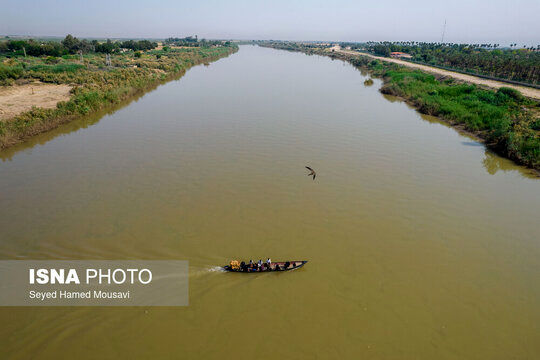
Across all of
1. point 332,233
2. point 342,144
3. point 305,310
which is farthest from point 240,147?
point 305,310

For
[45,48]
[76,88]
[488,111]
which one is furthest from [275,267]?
[45,48]

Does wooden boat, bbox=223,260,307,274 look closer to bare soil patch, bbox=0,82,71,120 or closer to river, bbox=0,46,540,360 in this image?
river, bbox=0,46,540,360

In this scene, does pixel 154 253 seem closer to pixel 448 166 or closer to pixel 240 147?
pixel 240 147

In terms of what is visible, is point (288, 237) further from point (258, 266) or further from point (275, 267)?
point (258, 266)

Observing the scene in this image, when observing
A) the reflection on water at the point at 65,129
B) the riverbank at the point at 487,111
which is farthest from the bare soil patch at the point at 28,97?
the riverbank at the point at 487,111

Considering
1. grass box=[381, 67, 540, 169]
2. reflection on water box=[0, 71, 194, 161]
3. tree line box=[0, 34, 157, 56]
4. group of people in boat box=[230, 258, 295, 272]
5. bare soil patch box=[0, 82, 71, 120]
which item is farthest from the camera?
tree line box=[0, 34, 157, 56]

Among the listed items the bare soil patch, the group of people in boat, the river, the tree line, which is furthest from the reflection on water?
the tree line
